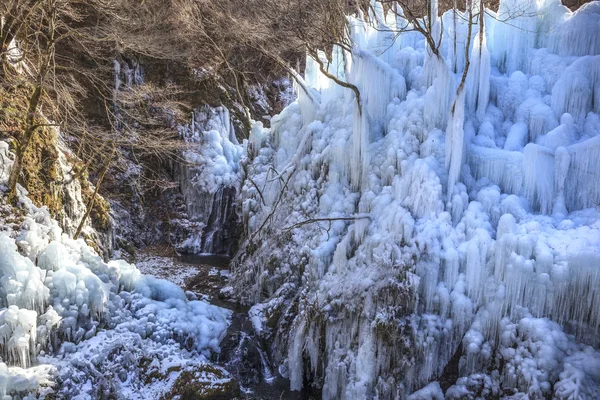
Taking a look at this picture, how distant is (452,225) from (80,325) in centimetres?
637

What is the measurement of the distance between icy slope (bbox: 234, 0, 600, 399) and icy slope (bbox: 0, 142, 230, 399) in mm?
2000

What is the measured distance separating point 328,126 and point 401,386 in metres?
5.87

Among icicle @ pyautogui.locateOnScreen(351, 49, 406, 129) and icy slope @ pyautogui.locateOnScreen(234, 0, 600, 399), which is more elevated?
icicle @ pyautogui.locateOnScreen(351, 49, 406, 129)

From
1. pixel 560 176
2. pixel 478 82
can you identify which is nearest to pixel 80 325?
pixel 560 176

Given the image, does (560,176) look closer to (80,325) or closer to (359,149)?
(359,149)

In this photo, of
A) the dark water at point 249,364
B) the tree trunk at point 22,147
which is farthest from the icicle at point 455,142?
the tree trunk at point 22,147

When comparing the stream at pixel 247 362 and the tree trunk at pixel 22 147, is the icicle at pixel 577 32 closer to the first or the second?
the stream at pixel 247 362

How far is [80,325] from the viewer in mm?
7359

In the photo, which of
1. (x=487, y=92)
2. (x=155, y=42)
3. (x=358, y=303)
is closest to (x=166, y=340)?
(x=358, y=303)

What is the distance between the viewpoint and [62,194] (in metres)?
9.23

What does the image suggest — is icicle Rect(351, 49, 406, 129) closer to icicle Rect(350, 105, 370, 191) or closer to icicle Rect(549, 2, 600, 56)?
icicle Rect(350, 105, 370, 191)

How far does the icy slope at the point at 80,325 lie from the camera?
6.43m

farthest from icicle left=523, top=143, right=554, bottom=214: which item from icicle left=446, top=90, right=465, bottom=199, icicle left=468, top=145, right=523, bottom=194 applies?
icicle left=446, top=90, right=465, bottom=199

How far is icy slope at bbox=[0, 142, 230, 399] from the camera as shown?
6434 mm
